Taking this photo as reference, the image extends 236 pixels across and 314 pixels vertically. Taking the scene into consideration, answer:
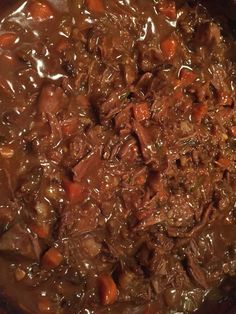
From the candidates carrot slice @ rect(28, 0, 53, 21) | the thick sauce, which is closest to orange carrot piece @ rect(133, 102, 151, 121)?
the thick sauce

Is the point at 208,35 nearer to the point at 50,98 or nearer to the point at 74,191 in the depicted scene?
the point at 50,98

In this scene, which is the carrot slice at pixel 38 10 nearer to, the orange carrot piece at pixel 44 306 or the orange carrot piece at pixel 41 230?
the orange carrot piece at pixel 41 230

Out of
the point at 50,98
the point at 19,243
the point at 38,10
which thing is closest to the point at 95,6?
the point at 38,10

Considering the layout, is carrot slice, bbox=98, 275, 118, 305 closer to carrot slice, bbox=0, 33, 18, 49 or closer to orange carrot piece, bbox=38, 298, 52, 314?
orange carrot piece, bbox=38, 298, 52, 314

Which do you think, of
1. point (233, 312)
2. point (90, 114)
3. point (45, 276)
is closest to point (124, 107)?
point (90, 114)

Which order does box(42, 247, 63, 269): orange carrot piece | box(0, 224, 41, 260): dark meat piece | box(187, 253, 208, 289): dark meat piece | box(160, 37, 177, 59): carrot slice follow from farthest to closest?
box(187, 253, 208, 289): dark meat piece → box(160, 37, 177, 59): carrot slice → box(42, 247, 63, 269): orange carrot piece → box(0, 224, 41, 260): dark meat piece
